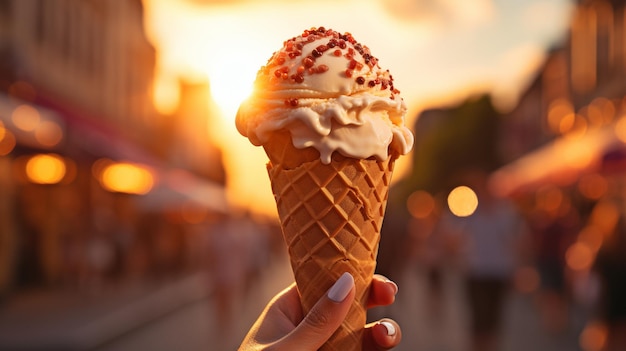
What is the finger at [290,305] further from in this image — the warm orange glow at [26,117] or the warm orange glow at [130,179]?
the warm orange glow at [130,179]

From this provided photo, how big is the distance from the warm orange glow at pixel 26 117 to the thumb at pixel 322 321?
29.3ft

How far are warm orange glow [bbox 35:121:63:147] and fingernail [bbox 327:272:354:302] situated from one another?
9.70 metres

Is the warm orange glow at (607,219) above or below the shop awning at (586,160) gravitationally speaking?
below

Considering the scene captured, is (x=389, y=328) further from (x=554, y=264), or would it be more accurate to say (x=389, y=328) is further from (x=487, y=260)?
(x=554, y=264)

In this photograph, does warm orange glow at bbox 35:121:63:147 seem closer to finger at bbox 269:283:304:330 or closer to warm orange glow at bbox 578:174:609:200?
finger at bbox 269:283:304:330

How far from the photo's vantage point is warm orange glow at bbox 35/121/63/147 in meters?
11.3

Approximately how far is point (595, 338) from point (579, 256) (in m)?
1.45

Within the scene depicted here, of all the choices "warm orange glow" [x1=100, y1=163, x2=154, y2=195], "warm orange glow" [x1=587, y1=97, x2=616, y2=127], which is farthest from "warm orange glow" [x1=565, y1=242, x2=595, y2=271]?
"warm orange glow" [x1=587, y1=97, x2=616, y2=127]

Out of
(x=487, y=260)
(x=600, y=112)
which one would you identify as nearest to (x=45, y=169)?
(x=487, y=260)

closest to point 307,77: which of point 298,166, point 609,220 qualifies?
point 298,166

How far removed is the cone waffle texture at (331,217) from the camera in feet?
9.51

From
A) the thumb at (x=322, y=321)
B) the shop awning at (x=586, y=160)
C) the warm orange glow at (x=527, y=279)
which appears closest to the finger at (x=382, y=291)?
the thumb at (x=322, y=321)

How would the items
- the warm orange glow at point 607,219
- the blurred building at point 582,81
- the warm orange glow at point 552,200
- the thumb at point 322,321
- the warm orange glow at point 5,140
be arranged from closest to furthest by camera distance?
the thumb at point 322,321 < the warm orange glow at point 607,219 < the warm orange glow at point 5,140 < the warm orange glow at point 552,200 < the blurred building at point 582,81

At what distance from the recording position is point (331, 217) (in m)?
3.00
